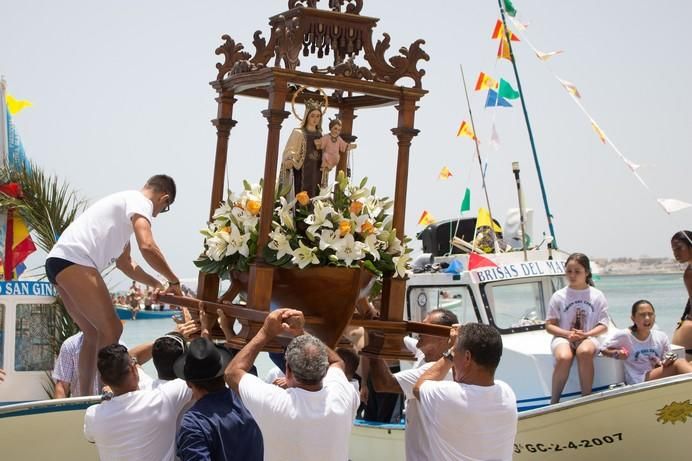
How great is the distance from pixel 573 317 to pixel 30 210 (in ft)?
19.4

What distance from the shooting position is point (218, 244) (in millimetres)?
6977

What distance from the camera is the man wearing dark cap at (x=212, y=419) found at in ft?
18.3

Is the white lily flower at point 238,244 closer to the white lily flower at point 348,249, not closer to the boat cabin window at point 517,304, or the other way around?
the white lily flower at point 348,249

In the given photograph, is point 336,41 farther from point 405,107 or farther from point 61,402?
point 61,402

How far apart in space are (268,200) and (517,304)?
5712 mm

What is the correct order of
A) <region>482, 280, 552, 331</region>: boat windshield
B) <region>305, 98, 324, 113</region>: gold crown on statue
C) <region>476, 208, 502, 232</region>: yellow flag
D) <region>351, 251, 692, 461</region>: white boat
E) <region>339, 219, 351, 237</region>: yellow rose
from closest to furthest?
<region>339, 219, 351, 237</region>: yellow rose → <region>305, 98, 324, 113</region>: gold crown on statue → <region>351, 251, 692, 461</region>: white boat → <region>482, 280, 552, 331</region>: boat windshield → <region>476, 208, 502, 232</region>: yellow flag

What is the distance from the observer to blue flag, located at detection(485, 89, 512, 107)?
14.2 meters

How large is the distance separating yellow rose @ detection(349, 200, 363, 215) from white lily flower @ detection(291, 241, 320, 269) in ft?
1.37

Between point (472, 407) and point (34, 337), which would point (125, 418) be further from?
point (34, 337)

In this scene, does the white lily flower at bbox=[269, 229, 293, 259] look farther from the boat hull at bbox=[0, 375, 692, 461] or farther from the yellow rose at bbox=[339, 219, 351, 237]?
the boat hull at bbox=[0, 375, 692, 461]

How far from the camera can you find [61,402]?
24.8ft

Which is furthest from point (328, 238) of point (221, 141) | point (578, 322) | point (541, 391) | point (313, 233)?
point (541, 391)

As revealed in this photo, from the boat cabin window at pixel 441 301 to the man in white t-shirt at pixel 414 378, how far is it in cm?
444

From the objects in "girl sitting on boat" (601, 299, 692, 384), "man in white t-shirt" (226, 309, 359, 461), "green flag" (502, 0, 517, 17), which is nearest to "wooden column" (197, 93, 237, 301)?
"man in white t-shirt" (226, 309, 359, 461)
